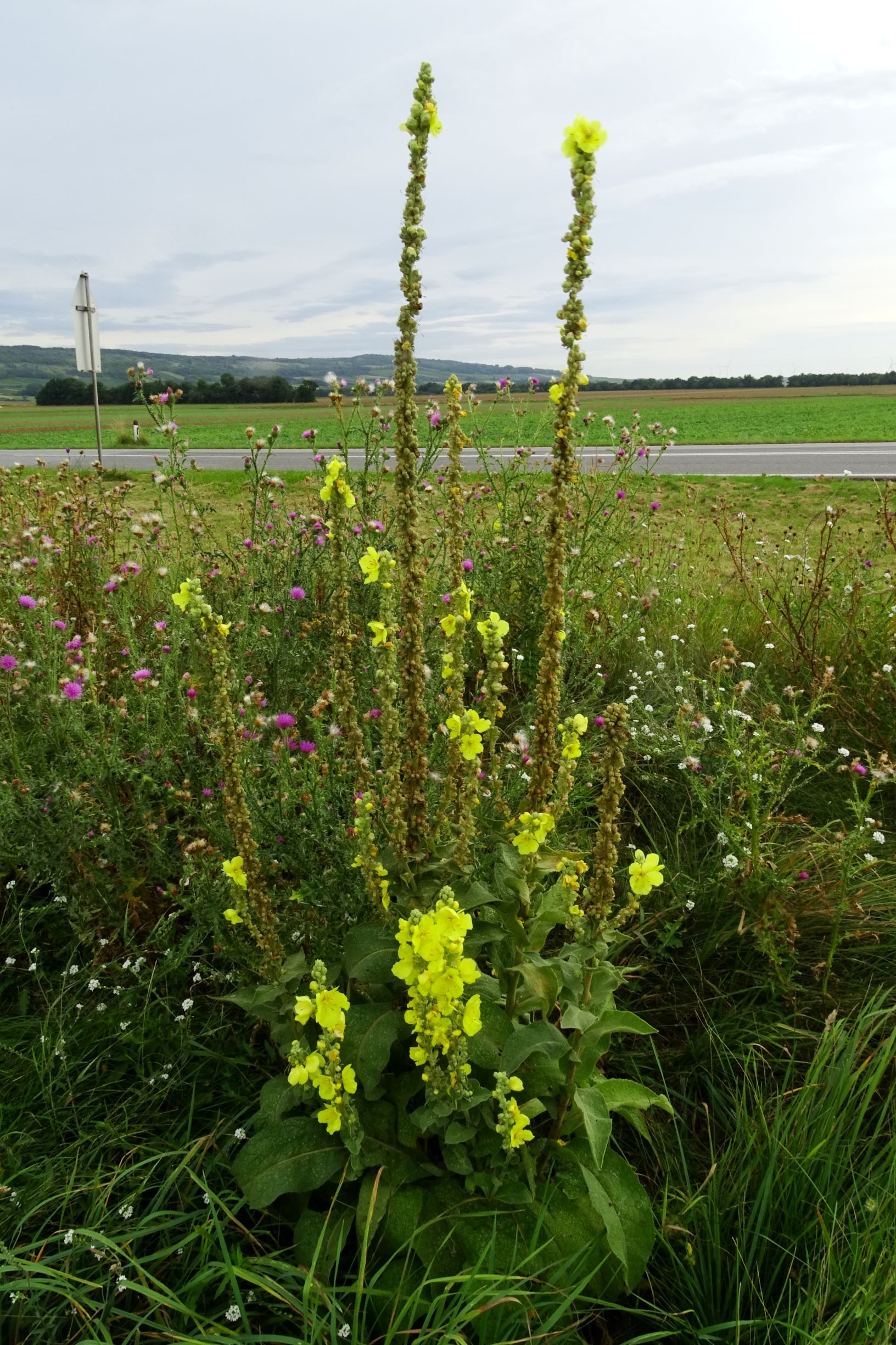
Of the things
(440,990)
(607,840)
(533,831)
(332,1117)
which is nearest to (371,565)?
(533,831)

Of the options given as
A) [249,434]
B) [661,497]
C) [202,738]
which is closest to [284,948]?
[202,738]

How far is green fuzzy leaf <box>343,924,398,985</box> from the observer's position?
75.6 inches

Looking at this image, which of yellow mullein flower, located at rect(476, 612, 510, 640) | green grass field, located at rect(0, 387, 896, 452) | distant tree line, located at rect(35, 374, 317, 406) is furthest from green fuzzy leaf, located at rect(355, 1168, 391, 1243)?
distant tree line, located at rect(35, 374, 317, 406)

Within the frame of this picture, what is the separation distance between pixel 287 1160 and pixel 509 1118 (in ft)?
1.94

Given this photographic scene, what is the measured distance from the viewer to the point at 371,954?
1.95m

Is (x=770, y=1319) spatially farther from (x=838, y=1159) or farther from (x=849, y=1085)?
(x=849, y=1085)

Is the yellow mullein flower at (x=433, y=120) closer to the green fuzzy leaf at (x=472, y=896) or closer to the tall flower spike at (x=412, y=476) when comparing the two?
the tall flower spike at (x=412, y=476)

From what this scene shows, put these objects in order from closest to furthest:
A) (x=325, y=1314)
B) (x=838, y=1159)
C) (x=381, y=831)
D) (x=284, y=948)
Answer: (x=325, y=1314) → (x=838, y=1159) → (x=381, y=831) → (x=284, y=948)

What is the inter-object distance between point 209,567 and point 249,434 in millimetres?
1093

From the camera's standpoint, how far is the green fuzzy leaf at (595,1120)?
1.77m

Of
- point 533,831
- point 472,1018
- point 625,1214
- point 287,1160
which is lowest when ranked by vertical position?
point 625,1214

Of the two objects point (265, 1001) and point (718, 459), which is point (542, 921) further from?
point (718, 459)

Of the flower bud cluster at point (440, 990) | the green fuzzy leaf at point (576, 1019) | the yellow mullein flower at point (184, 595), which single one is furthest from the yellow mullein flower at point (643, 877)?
the yellow mullein flower at point (184, 595)

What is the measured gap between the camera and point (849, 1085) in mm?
2092
